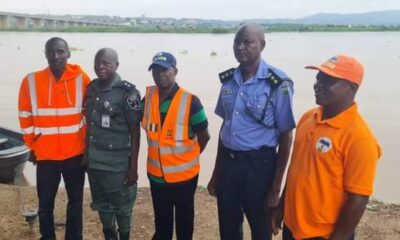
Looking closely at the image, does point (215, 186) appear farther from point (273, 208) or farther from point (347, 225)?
point (347, 225)

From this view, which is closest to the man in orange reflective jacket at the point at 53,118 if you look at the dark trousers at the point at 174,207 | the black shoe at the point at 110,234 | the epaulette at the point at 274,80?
the black shoe at the point at 110,234

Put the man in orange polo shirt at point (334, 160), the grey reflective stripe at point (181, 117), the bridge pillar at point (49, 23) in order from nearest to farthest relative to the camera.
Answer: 1. the man in orange polo shirt at point (334, 160)
2. the grey reflective stripe at point (181, 117)
3. the bridge pillar at point (49, 23)

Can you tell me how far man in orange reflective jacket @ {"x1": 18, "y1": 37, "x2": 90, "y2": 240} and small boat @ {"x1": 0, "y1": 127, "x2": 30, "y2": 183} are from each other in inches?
93.4

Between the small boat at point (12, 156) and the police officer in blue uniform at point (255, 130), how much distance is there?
3.56m

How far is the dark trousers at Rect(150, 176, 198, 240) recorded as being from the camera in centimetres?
304

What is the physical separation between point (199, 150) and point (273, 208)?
712 millimetres

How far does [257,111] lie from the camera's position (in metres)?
2.63

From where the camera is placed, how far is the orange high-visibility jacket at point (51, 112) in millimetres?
3217

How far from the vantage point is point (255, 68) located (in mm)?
2697

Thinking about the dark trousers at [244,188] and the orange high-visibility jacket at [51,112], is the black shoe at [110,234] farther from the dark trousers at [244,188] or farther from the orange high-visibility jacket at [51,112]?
the dark trousers at [244,188]

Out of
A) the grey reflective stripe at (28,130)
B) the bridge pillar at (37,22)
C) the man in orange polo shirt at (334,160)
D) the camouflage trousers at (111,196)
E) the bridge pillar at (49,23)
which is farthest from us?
the bridge pillar at (49,23)

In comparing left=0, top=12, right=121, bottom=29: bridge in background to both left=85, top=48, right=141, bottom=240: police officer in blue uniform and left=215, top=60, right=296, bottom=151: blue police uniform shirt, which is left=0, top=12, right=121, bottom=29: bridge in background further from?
left=215, top=60, right=296, bottom=151: blue police uniform shirt

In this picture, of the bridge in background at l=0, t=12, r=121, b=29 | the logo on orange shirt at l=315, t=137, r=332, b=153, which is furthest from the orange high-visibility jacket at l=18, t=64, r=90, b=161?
the bridge in background at l=0, t=12, r=121, b=29

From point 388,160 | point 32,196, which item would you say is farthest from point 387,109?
point 32,196
